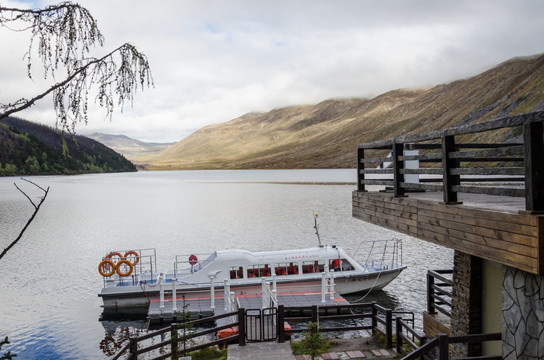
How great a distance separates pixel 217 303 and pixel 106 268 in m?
7.06

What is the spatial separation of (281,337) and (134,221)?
55.0 meters

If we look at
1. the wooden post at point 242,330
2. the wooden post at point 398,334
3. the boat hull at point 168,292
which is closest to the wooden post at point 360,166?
the wooden post at point 398,334

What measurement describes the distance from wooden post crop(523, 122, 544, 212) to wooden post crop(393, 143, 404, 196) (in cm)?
410

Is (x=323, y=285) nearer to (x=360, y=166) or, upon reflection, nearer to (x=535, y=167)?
(x=360, y=166)

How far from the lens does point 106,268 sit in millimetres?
28203

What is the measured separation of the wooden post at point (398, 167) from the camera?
1027cm

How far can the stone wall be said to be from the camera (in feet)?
21.9

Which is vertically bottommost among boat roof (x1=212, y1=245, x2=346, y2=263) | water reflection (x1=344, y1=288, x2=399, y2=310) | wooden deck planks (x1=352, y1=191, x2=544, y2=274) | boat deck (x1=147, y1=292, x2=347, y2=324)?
water reflection (x1=344, y1=288, x2=399, y2=310)

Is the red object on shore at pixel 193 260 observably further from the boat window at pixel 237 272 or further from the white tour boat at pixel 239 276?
the boat window at pixel 237 272

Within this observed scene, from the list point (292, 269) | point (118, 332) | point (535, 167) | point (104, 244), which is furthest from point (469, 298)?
point (104, 244)

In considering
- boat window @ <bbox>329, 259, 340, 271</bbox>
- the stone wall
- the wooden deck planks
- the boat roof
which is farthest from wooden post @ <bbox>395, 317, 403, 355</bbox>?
boat window @ <bbox>329, 259, 340, 271</bbox>

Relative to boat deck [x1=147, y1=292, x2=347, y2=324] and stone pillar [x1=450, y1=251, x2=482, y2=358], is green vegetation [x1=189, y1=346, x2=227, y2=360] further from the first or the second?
stone pillar [x1=450, y1=251, x2=482, y2=358]

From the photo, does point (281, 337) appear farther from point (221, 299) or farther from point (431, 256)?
point (431, 256)

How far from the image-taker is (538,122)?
6.11m
